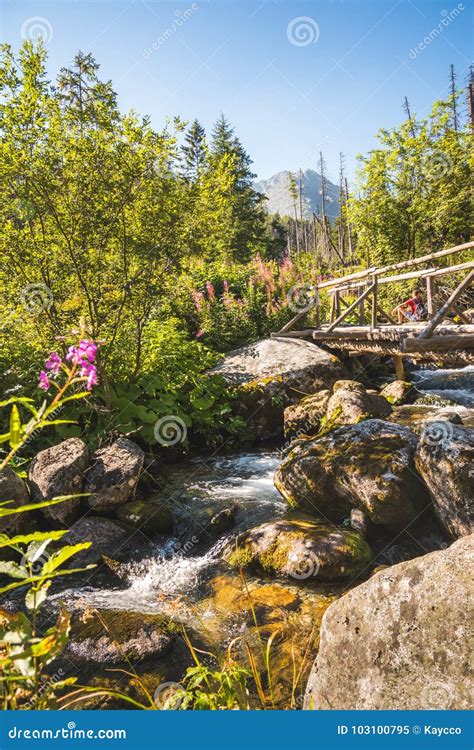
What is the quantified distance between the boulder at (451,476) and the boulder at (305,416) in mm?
3383

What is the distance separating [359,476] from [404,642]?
2.84 m

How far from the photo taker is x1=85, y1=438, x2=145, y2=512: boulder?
545cm

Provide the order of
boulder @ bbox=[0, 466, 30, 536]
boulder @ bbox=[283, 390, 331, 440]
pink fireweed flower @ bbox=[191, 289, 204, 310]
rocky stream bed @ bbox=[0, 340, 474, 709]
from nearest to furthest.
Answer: rocky stream bed @ bbox=[0, 340, 474, 709], boulder @ bbox=[0, 466, 30, 536], boulder @ bbox=[283, 390, 331, 440], pink fireweed flower @ bbox=[191, 289, 204, 310]

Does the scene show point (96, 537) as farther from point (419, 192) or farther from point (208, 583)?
point (419, 192)

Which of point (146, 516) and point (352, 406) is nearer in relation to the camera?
point (146, 516)

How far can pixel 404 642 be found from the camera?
2.12 m

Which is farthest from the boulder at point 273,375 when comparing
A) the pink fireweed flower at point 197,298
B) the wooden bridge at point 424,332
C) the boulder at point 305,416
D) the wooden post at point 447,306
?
the wooden post at point 447,306

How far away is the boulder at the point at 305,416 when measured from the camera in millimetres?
8016

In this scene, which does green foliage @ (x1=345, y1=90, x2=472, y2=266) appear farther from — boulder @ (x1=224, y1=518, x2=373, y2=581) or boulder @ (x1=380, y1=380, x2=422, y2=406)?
boulder @ (x1=224, y1=518, x2=373, y2=581)

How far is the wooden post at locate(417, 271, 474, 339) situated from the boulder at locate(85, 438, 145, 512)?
15.0 feet

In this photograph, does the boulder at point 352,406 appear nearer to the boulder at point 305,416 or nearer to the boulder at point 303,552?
the boulder at point 305,416

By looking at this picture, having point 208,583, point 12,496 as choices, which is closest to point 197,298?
point 12,496

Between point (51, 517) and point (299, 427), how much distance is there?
15.5ft

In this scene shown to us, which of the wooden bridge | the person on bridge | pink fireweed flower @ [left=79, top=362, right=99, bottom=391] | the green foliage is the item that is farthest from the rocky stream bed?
the green foliage
